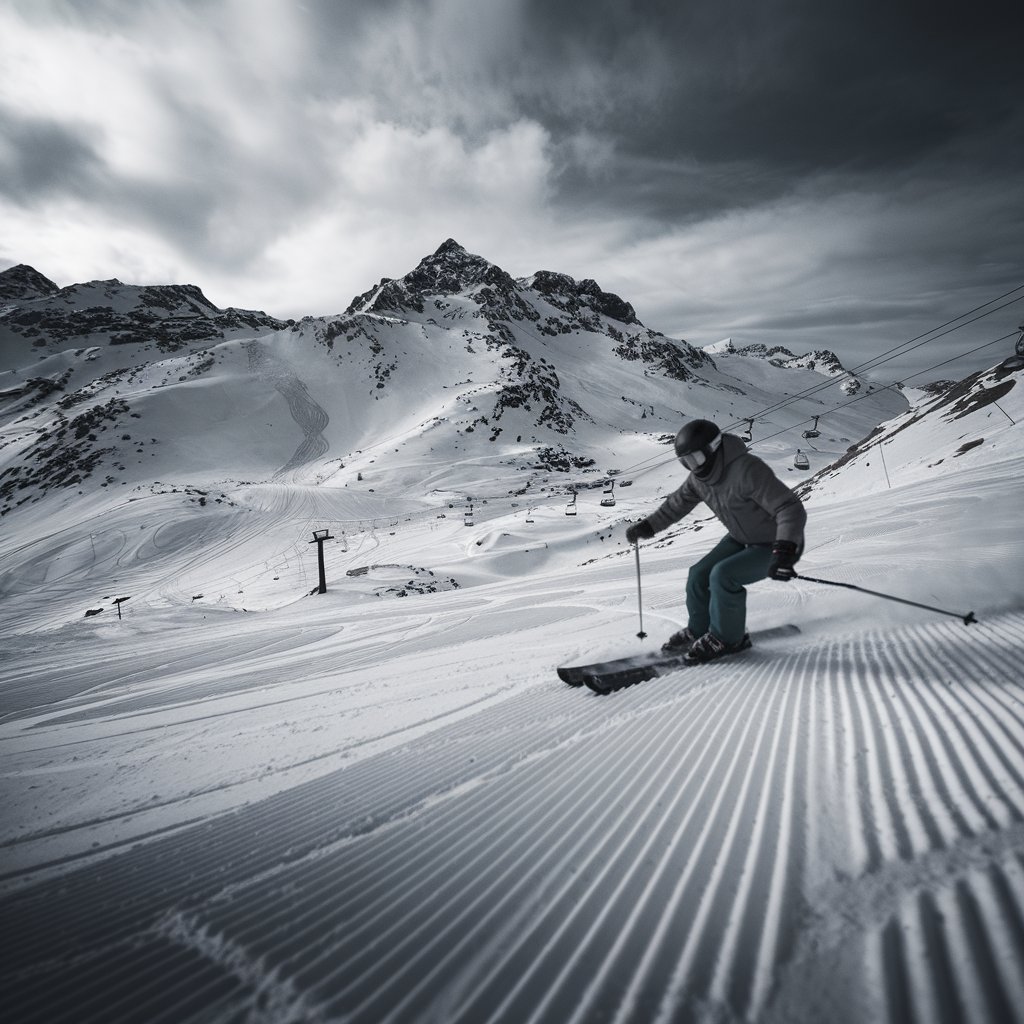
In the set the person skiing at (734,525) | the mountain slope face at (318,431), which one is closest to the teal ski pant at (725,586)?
the person skiing at (734,525)

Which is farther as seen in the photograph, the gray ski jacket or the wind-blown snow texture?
the gray ski jacket

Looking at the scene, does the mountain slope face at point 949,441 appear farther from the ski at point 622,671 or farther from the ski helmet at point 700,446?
the ski at point 622,671

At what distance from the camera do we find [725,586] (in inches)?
151

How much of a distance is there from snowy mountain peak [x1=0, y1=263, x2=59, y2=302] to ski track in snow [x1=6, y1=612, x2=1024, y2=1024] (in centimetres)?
22140

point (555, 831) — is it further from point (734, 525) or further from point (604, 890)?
point (734, 525)

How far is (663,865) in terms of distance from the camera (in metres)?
1.62

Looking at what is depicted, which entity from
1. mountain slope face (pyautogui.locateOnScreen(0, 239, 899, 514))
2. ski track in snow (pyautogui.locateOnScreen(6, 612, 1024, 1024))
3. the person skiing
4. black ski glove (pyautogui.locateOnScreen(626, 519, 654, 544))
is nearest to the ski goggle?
the person skiing

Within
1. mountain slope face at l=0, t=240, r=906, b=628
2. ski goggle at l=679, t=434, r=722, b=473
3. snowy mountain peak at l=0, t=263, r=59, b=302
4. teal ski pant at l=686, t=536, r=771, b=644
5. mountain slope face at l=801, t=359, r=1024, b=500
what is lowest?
teal ski pant at l=686, t=536, r=771, b=644

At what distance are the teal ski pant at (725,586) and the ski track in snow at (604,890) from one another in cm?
113

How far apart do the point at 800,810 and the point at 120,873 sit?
9.94 feet

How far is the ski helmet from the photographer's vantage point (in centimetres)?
370

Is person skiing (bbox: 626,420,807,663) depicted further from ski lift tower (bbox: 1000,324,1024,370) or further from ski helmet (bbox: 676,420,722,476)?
ski lift tower (bbox: 1000,324,1024,370)

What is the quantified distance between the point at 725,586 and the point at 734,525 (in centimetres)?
51

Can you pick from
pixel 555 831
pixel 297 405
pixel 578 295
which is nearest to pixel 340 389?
pixel 297 405
